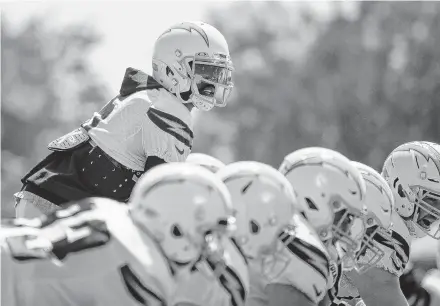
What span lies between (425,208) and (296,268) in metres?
2.21

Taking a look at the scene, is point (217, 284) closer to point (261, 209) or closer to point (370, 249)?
point (261, 209)

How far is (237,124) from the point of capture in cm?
2483

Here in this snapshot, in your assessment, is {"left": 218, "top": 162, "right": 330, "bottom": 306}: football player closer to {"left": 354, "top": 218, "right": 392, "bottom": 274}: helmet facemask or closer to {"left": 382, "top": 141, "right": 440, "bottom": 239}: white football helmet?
{"left": 354, "top": 218, "right": 392, "bottom": 274}: helmet facemask

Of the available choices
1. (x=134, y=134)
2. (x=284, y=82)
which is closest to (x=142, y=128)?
(x=134, y=134)

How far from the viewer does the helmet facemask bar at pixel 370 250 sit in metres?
7.39

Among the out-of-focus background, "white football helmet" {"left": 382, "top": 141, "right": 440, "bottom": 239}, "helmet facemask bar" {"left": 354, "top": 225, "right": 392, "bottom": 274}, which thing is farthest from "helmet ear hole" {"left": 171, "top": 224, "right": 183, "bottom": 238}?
the out-of-focus background

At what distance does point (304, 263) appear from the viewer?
21.2 feet

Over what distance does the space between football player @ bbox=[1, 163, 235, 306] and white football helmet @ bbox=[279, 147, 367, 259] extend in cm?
104

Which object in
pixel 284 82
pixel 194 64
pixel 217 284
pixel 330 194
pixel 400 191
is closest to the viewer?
pixel 217 284

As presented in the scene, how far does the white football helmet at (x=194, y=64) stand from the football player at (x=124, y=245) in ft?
5.96

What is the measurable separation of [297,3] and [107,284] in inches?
828

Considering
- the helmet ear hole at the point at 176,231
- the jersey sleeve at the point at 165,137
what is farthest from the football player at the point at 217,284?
the jersey sleeve at the point at 165,137

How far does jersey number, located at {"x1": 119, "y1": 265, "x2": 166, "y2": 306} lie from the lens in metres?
5.53

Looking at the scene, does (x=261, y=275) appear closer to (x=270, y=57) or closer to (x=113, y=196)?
(x=113, y=196)
